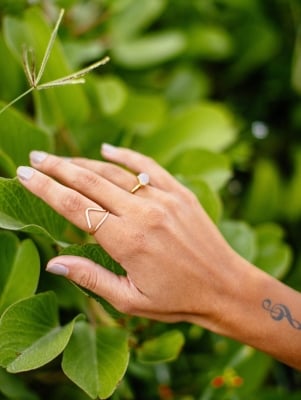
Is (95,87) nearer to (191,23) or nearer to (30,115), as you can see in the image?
(30,115)

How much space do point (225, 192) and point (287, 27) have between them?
2.08 feet

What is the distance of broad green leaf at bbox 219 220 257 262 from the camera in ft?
3.58

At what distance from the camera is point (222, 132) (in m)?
1.38

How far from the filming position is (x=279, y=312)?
0.90 m

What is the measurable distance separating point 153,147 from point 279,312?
0.51 metres

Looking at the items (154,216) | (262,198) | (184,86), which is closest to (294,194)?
(262,198)

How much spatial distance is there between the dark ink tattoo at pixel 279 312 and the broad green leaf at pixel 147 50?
2.58ft

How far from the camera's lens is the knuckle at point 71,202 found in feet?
2.70

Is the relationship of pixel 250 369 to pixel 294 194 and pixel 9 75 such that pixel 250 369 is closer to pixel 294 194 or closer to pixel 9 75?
pixel 294 194

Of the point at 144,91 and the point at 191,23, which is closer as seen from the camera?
the point at 144,91

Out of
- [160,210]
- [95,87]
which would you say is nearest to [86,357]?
[160,210]

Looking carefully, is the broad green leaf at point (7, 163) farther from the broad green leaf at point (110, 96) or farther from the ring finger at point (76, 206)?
the broad green leaf at point (110, 96)

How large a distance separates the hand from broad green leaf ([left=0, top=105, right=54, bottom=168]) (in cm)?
10

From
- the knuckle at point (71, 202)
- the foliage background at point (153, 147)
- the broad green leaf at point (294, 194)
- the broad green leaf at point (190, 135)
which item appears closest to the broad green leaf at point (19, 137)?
the foliage background at point (153, 147)
